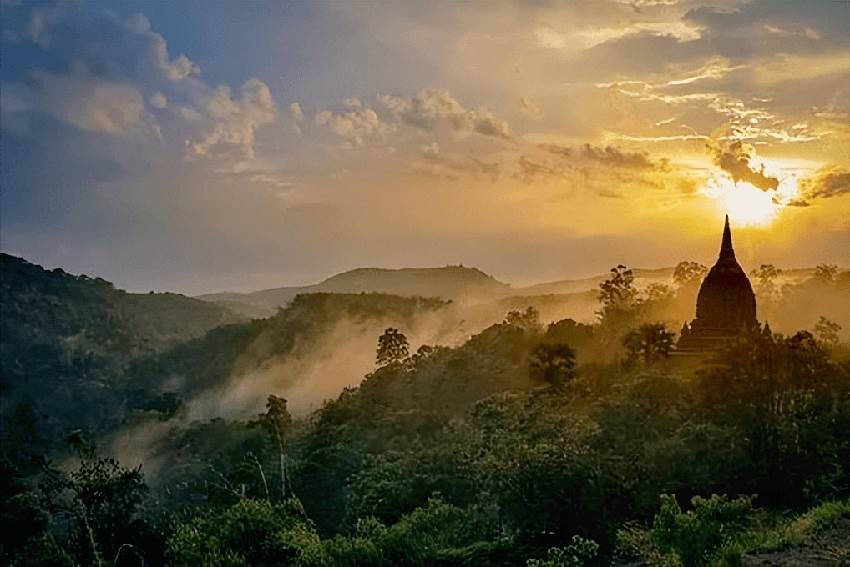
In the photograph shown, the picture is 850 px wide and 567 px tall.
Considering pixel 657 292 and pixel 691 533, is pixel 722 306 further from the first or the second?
pixel 691 533

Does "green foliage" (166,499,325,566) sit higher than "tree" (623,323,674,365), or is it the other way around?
"tree" (623,323,674,365)

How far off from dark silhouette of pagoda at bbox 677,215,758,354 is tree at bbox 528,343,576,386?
6.35 meters

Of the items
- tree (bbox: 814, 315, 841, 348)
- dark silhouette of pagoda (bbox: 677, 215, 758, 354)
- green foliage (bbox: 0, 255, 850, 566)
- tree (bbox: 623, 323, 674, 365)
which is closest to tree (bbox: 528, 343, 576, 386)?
green foliage (bbox: 0, 255, 850, 566)

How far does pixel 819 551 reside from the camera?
18828 mm

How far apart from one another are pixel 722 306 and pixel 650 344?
5.03 metres

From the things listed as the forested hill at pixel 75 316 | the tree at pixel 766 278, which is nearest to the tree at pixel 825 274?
the tree at pixel 766 278

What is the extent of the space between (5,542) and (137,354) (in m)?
120

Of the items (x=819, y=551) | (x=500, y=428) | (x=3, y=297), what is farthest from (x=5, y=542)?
(x=3, y=297)

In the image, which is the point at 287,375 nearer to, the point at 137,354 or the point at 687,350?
the point at 137,354

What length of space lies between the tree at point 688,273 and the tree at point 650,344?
111 feet

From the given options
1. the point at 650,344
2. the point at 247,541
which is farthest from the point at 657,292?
the point at 247,541

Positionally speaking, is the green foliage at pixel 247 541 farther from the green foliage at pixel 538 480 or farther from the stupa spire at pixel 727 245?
the stupa spire at pixel 727 245

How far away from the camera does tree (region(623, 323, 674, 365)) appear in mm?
48938

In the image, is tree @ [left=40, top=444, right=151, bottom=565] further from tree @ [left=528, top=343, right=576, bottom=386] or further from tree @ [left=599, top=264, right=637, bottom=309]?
tree @ [left=599, top=264, right=637, bottom=309]
